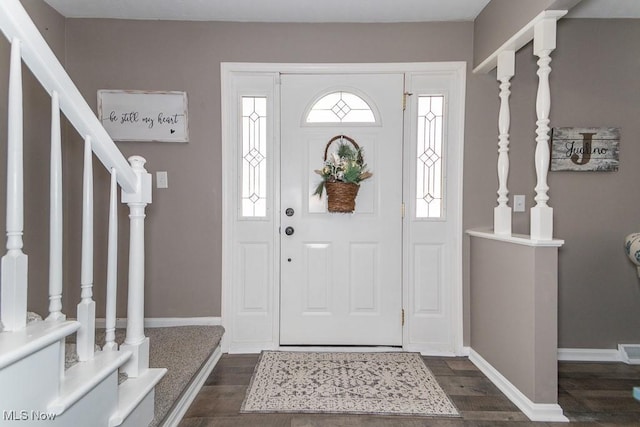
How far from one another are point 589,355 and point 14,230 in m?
3.36

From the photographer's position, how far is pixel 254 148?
2.85m

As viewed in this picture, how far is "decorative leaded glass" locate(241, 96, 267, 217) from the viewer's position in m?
2.85

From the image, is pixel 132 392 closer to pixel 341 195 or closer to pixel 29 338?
pixel 29 338

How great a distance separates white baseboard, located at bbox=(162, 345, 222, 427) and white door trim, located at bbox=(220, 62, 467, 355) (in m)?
0.23

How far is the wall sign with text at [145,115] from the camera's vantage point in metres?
2.76

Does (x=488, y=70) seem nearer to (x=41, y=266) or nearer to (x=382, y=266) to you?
(x=382, y=266)

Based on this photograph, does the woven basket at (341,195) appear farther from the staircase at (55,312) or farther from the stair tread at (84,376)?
the stair tread at (84,376)

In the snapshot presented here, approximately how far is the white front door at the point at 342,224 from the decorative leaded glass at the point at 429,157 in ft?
0.50

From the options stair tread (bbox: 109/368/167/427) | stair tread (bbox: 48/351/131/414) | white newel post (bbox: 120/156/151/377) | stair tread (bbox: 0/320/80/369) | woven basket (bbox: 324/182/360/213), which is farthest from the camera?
woven basket (bbox: 324/182/360/213)

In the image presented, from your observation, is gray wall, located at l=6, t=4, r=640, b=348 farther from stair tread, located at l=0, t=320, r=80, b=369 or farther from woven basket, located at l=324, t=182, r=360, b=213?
stair tread, located at l=0, t=320, r=80, b=369

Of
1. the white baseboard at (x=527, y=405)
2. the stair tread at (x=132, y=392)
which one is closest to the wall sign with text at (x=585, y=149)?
the white baseboard at (x=527, y=405)

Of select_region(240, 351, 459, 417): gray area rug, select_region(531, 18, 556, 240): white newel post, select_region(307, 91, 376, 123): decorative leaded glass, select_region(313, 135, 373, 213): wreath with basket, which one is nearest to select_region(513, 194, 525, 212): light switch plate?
select_region(531, 18, 556, 240): white newel post

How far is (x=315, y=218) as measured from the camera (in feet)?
9.39

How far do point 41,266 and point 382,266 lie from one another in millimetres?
2305
